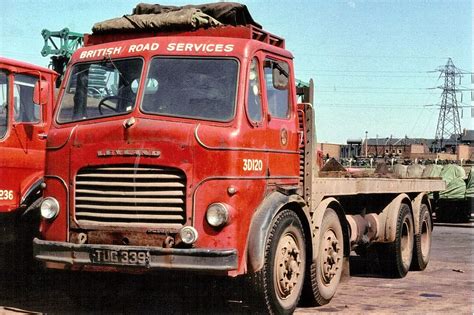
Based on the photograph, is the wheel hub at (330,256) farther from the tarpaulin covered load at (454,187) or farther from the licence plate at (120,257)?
the tarpaulin covered load at (454,187)

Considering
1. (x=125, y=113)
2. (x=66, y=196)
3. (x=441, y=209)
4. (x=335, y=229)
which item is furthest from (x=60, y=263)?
(x=441, y=209)

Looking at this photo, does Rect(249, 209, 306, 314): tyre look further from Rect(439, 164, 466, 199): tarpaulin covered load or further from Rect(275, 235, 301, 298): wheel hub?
Rect(439, 164, 466, 199): tarpaulin covered load

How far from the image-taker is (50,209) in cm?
668

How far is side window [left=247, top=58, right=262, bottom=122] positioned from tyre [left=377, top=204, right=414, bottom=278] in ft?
15.0

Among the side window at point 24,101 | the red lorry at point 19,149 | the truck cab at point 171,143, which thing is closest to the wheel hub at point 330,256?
the truck cab at point 171,143

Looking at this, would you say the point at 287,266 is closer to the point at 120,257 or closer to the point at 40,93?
the point at 120,257

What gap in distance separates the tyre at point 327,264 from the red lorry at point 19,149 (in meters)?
3.12

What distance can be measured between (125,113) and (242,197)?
137cm

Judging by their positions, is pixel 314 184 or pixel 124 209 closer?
pixel 124 209

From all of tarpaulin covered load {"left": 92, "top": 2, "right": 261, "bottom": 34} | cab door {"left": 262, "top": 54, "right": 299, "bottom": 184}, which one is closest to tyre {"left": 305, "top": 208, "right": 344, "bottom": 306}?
cab door {"left": 262, "top": 54, "right": 299, "bottom": 184}

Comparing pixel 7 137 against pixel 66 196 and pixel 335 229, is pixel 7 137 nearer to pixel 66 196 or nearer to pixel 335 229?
pixel 66 196

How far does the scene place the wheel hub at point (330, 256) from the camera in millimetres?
8094

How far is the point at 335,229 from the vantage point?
8.36 meters

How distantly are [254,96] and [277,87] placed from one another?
14.6 inches
